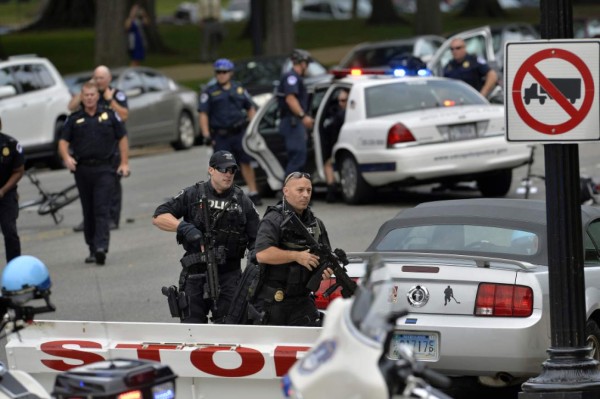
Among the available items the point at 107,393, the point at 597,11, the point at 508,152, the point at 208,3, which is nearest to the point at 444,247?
the point at 107,393

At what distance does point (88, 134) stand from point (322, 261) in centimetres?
635

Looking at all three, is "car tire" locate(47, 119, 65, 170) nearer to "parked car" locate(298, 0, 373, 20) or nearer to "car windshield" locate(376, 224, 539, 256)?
"car windshield" locate(376, 224, 539, 256)

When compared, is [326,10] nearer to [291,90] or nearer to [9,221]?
[291,90]

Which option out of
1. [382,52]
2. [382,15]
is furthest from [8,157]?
[382,15]

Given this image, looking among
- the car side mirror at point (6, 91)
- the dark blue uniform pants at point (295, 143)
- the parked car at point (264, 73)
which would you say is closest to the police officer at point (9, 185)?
the dark blue uniform pants at point (295, 143)

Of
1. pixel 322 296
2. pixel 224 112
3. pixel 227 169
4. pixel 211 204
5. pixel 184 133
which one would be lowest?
pixel 184 133

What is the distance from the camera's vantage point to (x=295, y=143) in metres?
16.7

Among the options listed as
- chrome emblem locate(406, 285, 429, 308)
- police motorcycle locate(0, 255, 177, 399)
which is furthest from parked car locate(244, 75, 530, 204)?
police motorcycle locate(0, 255, 177, 399)

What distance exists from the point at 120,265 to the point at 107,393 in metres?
8.88

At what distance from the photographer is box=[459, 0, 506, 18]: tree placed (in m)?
54.3

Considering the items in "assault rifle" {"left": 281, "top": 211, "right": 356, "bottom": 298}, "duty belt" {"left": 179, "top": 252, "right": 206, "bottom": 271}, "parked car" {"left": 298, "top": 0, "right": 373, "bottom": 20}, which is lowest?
"parked car" {"left": 298, "top": 0, "right": 373, "bottom": 20}

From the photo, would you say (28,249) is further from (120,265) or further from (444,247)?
(444,247)

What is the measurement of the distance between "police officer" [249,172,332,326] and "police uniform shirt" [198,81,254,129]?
8374mm

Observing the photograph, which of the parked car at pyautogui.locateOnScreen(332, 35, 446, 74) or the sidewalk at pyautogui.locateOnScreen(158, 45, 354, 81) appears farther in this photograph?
the sidewalk at pyautogui.locateOnScreen(158, 45, 354, 81)
